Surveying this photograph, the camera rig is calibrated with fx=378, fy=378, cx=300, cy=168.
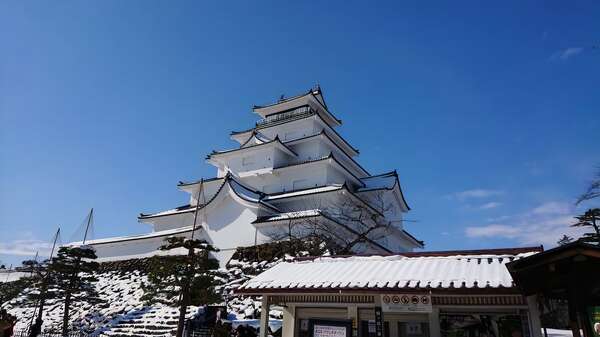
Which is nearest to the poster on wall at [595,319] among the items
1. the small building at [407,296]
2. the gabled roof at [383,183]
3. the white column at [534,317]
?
the small building at [407,296]

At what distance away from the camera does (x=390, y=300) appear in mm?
8984

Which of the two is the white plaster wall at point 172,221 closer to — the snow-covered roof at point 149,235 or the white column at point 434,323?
the snow-covered roof at point 149,235

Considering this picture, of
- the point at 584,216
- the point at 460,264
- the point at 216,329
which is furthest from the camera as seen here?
the point at 584,216

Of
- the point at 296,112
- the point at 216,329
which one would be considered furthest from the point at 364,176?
the point at 216,329

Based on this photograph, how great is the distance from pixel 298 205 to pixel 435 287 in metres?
22.5

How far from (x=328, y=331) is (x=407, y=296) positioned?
2035mm

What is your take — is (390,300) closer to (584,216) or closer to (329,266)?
(329,266)

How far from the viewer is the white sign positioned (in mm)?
8367

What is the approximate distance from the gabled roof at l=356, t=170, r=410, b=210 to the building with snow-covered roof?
0.10 metres

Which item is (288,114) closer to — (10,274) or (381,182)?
(381,182)

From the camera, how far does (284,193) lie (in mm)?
32156

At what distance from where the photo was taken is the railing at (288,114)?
124 ft

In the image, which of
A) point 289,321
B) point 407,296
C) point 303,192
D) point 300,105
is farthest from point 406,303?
point 300,105

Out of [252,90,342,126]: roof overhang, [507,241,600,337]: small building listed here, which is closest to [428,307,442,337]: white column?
[507,241,600,337]: small building
